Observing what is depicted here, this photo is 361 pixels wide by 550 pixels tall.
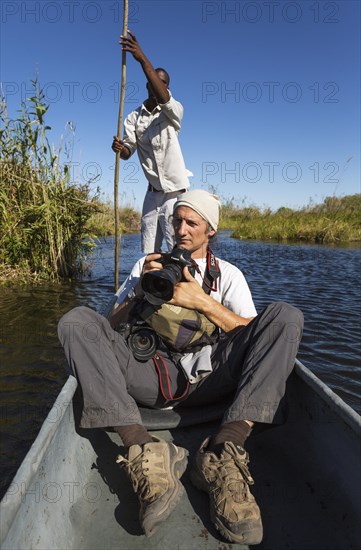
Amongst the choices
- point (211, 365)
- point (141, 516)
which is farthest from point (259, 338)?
point (141, 516)

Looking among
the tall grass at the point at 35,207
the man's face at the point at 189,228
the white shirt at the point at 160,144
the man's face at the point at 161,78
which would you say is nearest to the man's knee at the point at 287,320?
the man's face at the point at 189,228

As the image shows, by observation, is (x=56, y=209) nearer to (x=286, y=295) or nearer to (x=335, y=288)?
(x=286, y=295)

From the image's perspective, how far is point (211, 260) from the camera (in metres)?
2.25

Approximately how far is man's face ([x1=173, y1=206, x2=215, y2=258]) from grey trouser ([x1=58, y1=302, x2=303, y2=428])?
635mm

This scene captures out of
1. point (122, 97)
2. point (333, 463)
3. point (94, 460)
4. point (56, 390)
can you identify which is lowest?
point (56, 390)

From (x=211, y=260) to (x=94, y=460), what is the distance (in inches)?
48.3

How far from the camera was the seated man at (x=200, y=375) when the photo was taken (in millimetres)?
1478

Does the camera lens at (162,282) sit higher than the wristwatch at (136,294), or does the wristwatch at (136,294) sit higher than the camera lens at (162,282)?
the camera lens at (162,282)

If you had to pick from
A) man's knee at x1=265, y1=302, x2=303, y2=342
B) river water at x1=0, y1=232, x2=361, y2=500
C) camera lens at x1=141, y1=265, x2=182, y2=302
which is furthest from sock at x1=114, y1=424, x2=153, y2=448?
river water at x1=0, y1=232, x2=361, y2=500

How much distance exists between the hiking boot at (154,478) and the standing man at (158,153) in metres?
2.27

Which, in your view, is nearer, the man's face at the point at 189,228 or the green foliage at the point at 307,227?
the man's face at the point at 189,228

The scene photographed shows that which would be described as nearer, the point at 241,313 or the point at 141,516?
the point at 141,516

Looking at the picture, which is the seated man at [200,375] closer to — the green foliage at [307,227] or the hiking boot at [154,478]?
the hiking boot at [154,478]

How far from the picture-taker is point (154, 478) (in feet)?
4.95
